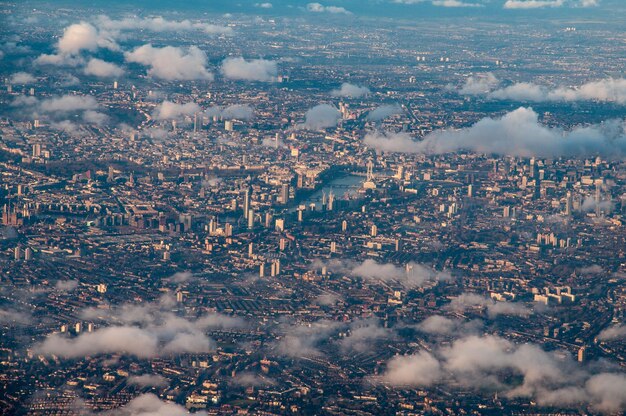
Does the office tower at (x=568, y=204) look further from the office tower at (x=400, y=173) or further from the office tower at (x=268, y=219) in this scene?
the office tower at (x=268, y=219)

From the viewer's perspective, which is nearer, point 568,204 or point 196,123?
point 568,204

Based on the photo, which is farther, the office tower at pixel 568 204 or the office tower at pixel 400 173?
the office tower at pixel 400 173

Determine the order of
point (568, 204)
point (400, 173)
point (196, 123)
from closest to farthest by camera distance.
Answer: point (568, 204)
point (400, 173)
point (196, 123)

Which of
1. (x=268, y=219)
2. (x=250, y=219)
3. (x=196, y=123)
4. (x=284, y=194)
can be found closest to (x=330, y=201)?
(x=284, y=194)

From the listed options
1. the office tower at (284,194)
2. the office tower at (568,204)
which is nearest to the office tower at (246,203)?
the office tower at (284,194)

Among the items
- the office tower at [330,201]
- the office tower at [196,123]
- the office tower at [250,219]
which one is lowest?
the office tower at [196,123]

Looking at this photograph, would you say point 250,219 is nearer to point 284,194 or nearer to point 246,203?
point 246,203

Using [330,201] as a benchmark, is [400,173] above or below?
below

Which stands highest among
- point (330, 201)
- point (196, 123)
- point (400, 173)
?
point (330, 201)

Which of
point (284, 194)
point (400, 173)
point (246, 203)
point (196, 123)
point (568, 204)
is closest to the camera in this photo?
point (246, 203)

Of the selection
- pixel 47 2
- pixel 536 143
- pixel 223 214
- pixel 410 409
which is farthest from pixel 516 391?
pixel 47 2

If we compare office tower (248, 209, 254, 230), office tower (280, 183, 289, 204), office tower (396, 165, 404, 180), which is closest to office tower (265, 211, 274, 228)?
office tower (248, 209, 254, 230)
